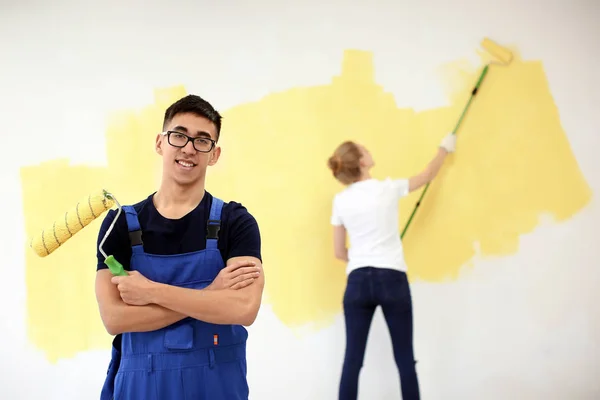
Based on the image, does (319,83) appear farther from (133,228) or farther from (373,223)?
(133,228)

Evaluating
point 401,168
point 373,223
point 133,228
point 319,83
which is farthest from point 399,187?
point 133,228

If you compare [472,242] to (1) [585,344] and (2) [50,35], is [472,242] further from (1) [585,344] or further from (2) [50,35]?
(2) [50,35]

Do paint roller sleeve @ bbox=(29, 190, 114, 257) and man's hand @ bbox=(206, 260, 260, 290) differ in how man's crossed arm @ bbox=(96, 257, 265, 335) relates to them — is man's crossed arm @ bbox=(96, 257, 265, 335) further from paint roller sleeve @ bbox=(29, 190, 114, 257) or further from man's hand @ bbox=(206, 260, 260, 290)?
paint roller sleeve @ bbox=(29, 190, 114, 257)

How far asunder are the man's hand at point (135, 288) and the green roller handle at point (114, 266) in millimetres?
11

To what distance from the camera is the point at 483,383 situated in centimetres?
258

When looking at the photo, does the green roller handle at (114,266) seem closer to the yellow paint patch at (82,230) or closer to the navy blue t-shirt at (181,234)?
the navy blue t-shirt at (181,234)

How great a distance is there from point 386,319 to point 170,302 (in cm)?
126

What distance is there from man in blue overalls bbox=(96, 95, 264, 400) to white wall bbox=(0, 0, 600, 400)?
1.49m

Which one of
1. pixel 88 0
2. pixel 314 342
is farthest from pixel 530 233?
pixel 88 0

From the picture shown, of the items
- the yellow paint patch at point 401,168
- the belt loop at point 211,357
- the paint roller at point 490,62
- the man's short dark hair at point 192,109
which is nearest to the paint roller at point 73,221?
the man's short dark hair at point 192,109

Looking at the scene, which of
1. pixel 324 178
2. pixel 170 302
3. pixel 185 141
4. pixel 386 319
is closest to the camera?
pixel 170 302

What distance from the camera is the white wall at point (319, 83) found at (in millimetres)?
2576

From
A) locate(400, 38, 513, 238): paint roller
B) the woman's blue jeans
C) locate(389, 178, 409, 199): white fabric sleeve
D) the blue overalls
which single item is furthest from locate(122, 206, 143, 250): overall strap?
locate(400, 38, 513, 238): paint roller

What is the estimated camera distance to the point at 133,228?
1.28 meters
